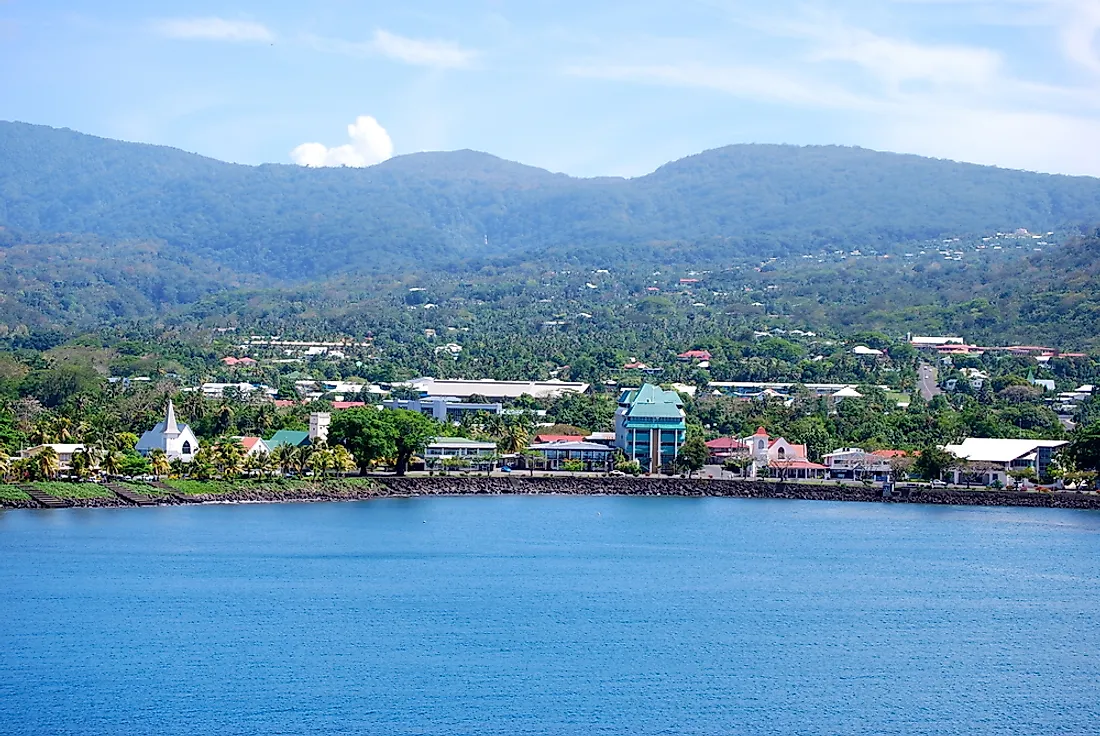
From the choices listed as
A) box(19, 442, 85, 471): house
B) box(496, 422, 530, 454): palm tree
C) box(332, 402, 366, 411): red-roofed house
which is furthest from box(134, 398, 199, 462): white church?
box(332, 402, 366, 411): red-roofed house

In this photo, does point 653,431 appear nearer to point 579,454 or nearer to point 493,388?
point 579,454

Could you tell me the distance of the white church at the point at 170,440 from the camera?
65.2 m

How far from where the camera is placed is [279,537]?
48.4 metres

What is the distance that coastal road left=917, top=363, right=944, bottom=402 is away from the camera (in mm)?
94250

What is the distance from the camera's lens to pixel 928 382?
99.3 meters

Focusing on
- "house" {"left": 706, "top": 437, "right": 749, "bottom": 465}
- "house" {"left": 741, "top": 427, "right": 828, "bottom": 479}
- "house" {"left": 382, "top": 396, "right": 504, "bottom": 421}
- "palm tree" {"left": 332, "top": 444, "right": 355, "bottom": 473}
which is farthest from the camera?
"house" {"left": 382, "top": 396, "right": 504, "bottom": 421}

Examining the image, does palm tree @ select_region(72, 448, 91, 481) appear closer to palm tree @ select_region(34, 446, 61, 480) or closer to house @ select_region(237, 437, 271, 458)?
palm tree @ select_region(34, 446, 61, 480)

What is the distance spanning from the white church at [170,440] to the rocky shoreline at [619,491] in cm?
555

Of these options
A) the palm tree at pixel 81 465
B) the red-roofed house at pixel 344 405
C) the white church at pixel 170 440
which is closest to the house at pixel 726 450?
the red-roofed house at pixel 344 405

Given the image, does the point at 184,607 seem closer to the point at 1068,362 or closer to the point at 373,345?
the point at 1068,362

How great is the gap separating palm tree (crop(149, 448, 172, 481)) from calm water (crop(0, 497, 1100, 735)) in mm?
8352

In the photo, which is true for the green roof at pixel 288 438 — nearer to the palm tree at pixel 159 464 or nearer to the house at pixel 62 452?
the palm tree at pixel 159 464

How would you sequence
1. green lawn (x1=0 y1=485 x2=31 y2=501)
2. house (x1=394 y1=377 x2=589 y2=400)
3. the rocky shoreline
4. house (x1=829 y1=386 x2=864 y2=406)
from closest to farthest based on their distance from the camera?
green lawn (x1=0 y1=485 x2=31 y2=501) < the rocky shoreline < house (x1=829 y1=386 x2=864 y2=406) < house (x1=394 y1=377 x2=589 y2=400)

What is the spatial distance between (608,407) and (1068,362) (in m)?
34.3
